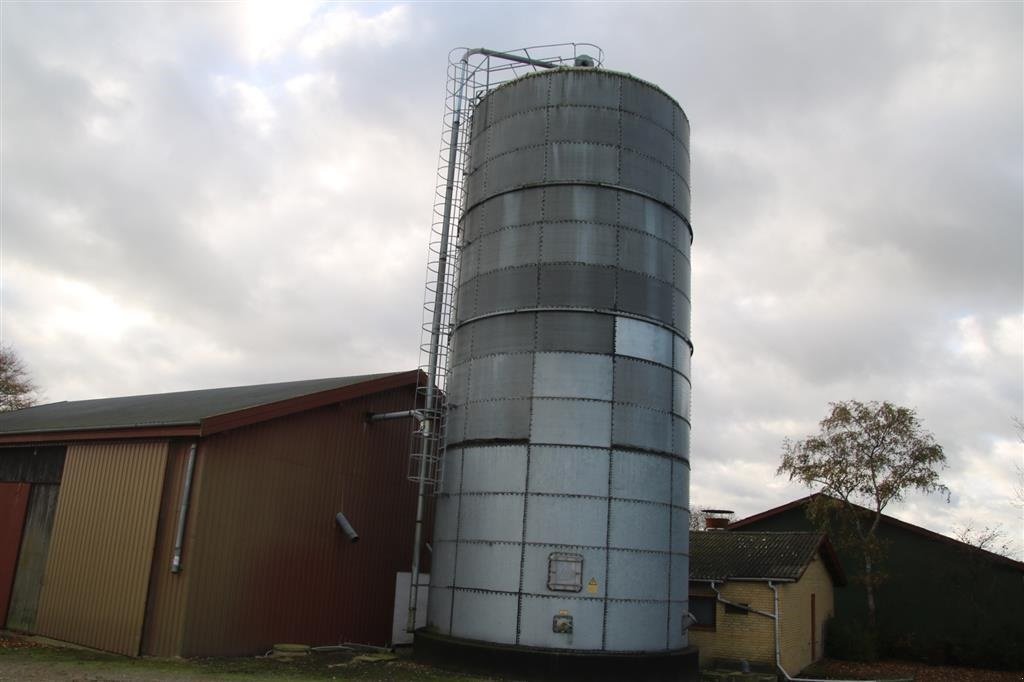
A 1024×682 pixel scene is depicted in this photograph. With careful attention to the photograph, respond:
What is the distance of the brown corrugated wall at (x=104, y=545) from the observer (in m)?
16.9

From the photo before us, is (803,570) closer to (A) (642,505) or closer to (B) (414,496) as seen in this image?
(A) (642,505)

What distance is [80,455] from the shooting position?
19.6 m

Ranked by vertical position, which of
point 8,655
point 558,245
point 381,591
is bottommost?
point 8,655

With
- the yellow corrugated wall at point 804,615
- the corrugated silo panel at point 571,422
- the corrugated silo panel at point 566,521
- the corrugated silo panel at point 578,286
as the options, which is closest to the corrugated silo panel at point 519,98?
the corrugated silo panel at point 578,286

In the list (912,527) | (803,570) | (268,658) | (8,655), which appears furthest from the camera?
(912,527)

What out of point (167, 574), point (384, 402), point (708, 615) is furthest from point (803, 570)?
point (167, 574)

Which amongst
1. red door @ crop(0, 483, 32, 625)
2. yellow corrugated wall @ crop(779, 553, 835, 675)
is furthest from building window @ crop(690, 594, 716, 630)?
red door @ crop(0, 483, 32, 625)

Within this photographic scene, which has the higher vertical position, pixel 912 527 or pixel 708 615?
pixel 912 527

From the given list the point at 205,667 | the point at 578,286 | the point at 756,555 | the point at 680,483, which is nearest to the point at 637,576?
the point at 680,483

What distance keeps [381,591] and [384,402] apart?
4980mm

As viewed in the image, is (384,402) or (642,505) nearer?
(642,505)

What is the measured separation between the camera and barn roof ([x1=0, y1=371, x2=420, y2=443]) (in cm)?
1742

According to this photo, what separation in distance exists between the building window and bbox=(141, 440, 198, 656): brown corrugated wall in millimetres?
14293

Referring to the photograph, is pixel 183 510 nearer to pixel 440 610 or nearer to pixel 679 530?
pixel 440 610
